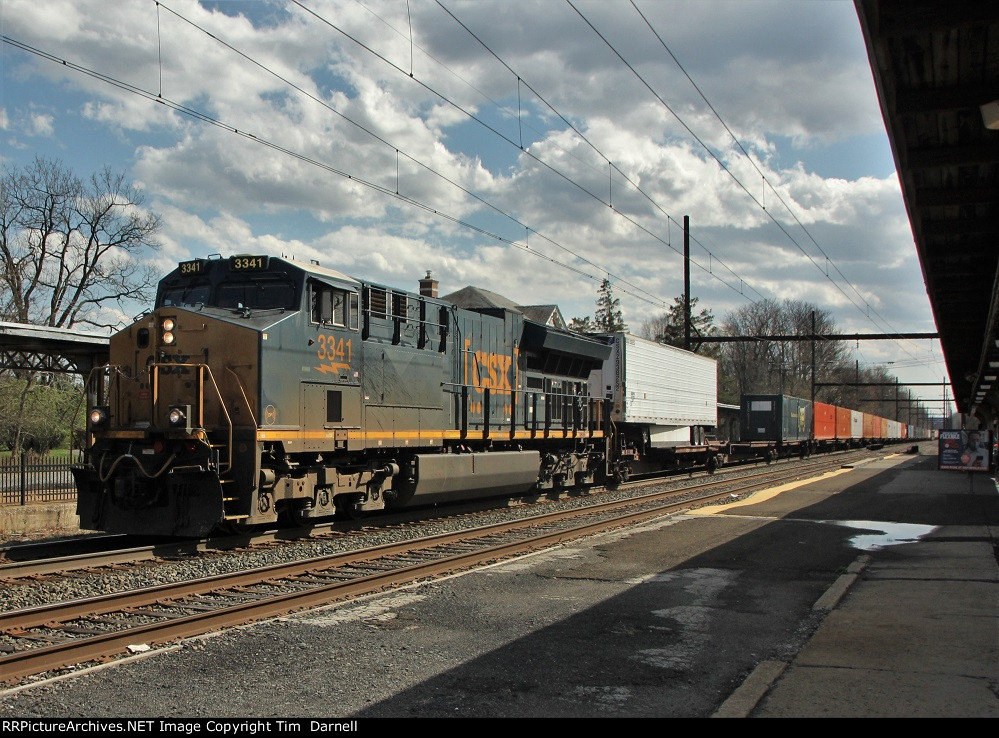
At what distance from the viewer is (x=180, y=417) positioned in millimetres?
10375

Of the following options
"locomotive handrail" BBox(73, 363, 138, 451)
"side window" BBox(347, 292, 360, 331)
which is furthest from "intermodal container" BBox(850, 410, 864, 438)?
"locomotive handrail" BBox(73, 363, 138, 451)

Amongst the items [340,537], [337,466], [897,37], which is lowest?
[340,537]

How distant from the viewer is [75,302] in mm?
40031

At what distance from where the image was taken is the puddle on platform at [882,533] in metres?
12.0

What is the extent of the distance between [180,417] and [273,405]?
3.89ft

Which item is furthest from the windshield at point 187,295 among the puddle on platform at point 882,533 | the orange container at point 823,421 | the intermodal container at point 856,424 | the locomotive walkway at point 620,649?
the intermodal container at point 856,424

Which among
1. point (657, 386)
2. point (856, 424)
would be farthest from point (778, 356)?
point (657, 386)

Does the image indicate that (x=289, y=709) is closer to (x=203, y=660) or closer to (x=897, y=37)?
(x=203, y=660)

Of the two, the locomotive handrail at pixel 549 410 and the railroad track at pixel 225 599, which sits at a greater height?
the locomotive handrail at pixel 549 410

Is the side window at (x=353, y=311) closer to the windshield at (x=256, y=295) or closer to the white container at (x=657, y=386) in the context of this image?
the windshield at (x=256, y=295)

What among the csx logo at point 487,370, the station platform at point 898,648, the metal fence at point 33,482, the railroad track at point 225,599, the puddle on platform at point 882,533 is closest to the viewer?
the station platform at point 898,648

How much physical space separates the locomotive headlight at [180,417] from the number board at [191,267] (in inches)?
106
